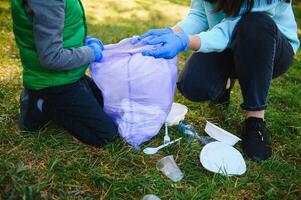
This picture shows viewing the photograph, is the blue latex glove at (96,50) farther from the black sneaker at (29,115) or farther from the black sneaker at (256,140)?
the black sneaker at (256,140)

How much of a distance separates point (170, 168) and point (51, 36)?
2.22ft

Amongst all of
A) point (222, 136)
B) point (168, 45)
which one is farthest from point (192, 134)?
point (168, 45)

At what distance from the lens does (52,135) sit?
194cm

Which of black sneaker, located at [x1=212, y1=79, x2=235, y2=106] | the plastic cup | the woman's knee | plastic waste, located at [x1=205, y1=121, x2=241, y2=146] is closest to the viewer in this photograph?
the plastic cup

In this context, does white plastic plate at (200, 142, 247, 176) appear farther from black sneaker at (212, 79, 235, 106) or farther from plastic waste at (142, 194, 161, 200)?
black sneaker at (212, 79, 235, 106)

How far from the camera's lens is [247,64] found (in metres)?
1.96

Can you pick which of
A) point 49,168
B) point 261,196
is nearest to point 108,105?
point 49,168

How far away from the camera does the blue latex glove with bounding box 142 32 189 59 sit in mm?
1812

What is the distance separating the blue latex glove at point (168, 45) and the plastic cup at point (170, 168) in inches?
16.1

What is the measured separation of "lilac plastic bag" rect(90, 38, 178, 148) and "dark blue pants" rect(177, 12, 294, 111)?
0.20 metres

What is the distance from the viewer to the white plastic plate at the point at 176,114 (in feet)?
6.93

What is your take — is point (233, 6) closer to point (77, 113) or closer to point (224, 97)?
point (224, 97)

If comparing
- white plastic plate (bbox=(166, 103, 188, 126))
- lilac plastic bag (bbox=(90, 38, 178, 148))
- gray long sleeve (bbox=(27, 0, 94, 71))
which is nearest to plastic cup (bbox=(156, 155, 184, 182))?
lilac plastic bag (bbox=(90, 38, 178, 148))

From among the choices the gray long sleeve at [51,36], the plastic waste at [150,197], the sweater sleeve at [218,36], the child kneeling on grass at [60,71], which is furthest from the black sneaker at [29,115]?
the sweater sleeve at [218,36]
